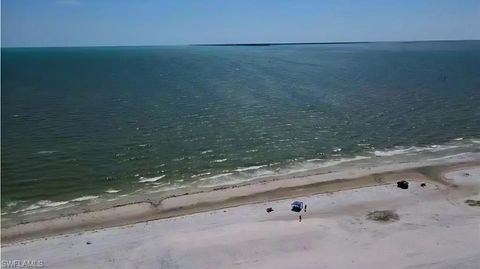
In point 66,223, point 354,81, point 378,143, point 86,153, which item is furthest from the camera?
point 354,81

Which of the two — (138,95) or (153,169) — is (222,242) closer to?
(153,169)

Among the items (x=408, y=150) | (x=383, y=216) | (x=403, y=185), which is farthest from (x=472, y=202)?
(x=408, y=150)

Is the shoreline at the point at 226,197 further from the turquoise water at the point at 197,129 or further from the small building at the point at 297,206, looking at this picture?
the turquoise water at the point at 197,129

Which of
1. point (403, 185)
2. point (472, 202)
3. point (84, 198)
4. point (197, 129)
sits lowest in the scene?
point (472, 202)

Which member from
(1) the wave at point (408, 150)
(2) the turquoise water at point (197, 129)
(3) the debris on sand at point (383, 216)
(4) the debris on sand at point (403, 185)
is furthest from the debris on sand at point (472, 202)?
(2) the turquoise water at point (197, 129)

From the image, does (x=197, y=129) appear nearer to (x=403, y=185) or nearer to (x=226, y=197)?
(x=226, y=197)

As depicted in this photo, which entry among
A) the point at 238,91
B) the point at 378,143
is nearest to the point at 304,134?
the point at 378,143

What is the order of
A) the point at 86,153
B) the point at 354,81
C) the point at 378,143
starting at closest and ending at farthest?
the point at 86,153 < the point at 378,143 < the point at 354,81
